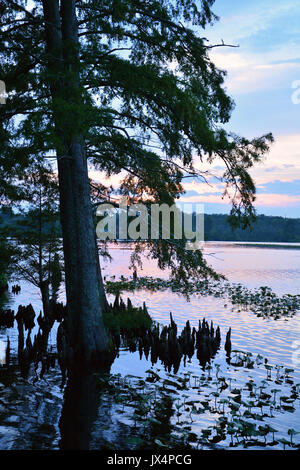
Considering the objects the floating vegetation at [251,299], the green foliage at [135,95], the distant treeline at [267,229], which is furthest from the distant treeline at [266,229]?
the green foliage at [135,95]

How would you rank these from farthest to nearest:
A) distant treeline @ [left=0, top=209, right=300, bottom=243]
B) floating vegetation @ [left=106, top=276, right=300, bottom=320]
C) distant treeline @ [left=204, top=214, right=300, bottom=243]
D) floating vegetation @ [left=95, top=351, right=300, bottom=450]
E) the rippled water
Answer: distant treeline @ [left=204, top=214, right=300, bottom=243], distant treeline @ [left=0, top=209, right=300, bottom=243], floating vegetation @ [left=106, top=276, right=300, bottom=320], the rippled water, floating vegetation @ [left=95, top=351, right=300, bottom=450]

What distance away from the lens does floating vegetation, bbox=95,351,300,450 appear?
659cm

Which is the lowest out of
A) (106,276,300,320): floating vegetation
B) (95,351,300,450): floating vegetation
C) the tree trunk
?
(106,276,300,320): floating vegetation

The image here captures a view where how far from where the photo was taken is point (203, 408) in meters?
7.95

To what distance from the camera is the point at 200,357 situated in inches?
448

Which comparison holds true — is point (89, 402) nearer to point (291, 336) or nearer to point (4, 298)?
point (291, 336)

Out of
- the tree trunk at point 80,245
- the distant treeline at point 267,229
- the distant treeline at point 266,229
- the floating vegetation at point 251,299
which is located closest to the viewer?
the tree trunk at point 80,245

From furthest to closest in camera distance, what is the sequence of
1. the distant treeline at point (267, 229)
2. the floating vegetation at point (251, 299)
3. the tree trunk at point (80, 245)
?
1. the distant treeline at point (267, 229)
2. the floating vegetation at point (251, 299)
3. the tree trunk at point (80, 245)

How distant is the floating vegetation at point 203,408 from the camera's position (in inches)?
260

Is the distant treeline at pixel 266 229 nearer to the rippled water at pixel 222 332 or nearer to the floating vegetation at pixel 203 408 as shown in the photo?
the rippled water at pixel 222 332

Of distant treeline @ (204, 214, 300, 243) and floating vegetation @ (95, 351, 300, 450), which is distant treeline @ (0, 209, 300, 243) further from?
floating vegetation @ (95, 351, 300, 450)

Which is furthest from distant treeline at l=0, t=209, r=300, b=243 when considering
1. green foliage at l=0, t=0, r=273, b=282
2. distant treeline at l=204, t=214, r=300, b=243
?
green foliage at l=0, t=0, r=273, b=282

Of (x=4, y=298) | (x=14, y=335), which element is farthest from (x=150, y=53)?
(x=4, y=298)
